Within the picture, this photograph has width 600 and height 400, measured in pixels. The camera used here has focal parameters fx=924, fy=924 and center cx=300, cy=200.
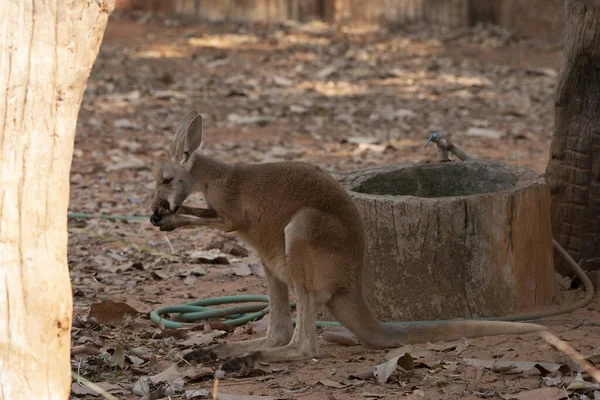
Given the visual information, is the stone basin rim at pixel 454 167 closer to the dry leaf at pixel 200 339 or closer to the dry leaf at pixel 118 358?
the dry leaf at pixel 200 339

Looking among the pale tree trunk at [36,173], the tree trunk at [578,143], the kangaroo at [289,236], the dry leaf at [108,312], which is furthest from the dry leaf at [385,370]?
the tree trunk at [578,143]

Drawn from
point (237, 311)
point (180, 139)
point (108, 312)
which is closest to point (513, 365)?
point (237, 311)

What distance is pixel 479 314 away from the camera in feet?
14.6

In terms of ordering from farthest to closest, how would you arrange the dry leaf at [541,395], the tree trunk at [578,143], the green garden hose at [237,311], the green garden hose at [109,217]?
1. the green garden hose at [109,217]
2. the tree trunk at [578,143]
3. the green garden hose at [237,311]
4. the dry leaf at [541,395]

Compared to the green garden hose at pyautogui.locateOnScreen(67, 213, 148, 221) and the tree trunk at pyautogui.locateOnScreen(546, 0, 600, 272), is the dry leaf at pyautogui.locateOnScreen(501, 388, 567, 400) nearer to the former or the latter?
the tree trunk at pyautogui.locateOnScreen(546, 0, 600, 272)

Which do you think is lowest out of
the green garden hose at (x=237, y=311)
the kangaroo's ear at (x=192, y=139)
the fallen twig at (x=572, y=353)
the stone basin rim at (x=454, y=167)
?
the green garden hose at (x=237, y=311)

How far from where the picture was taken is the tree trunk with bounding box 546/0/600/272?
16.2 ft

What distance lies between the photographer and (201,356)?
406 centimetres

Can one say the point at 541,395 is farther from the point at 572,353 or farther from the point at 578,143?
the point at 578,143

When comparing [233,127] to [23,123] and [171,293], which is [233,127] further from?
[23,123]

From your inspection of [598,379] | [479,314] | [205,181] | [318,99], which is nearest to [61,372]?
[205,181]

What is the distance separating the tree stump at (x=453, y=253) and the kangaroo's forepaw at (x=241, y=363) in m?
0.81

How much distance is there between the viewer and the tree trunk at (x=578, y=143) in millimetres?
4938

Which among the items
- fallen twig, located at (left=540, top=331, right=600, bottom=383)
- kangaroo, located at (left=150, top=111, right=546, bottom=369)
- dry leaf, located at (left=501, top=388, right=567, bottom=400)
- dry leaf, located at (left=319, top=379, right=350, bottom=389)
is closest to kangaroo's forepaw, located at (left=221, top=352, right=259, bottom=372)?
kangaroo, located at (left=150, top=111, right=546, bottom=369)
